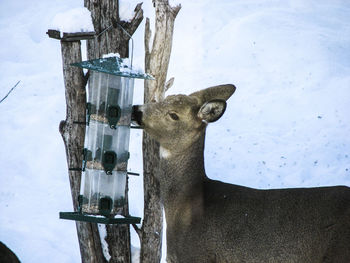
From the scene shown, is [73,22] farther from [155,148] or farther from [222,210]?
[222,210]

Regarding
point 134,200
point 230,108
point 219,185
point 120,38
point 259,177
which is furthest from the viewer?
point 230,108

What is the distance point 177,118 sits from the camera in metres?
6.58

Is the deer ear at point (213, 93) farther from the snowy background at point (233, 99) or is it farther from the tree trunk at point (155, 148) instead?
the snowy background at point (233, 99)

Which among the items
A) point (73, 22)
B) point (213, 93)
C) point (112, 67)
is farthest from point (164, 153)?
point (73, 22)

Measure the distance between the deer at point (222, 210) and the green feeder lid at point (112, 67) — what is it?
50 cm

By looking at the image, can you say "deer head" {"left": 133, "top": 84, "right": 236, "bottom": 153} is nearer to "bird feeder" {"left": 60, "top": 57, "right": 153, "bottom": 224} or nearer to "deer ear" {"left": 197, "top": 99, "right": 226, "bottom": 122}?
"deer ear" {"left": 197, "top": 99, "right": 226, "bottom": 122}

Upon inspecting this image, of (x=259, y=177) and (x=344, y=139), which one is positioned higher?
(x=344, y=139)

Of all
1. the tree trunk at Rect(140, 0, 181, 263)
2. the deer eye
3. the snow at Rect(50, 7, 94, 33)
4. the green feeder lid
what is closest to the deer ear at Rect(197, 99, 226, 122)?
the deer eye

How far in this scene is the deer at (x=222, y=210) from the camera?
5.81 m

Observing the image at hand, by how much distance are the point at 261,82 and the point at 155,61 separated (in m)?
5.39

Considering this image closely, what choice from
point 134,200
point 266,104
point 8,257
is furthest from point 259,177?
point 8,257

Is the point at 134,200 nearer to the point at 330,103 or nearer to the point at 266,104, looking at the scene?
the point at 266,104

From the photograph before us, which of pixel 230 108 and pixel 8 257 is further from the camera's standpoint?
pixel 230 108

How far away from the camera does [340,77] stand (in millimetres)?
12812
